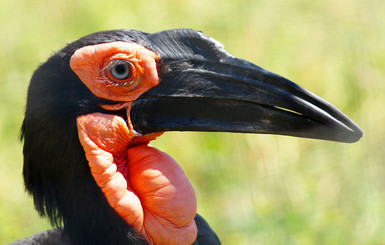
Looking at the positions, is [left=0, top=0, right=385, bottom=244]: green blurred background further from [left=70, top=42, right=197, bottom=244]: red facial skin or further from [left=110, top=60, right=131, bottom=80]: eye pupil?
[left=110, top=60, right=131, bottom=80]: eye pupil

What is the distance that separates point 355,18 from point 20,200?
1902mm

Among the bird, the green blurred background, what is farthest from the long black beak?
the green blurred background

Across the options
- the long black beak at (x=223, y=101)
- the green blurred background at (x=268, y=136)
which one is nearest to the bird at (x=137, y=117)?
the long black beak at (x=223, y=101)

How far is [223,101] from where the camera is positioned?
181 cm

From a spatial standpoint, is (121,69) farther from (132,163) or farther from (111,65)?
(132,163)

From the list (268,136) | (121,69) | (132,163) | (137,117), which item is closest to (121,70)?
(121,69)

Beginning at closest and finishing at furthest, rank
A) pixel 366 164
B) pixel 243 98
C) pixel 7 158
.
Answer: pixel 243 98, pixel 366 164, pixel 7 158

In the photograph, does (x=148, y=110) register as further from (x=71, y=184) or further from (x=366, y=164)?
(x=366, y=164)

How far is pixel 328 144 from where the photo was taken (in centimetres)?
312

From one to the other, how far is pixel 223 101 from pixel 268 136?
1388mm

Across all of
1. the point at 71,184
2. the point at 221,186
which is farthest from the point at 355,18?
the point at 71,184

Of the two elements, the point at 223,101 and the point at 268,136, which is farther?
the point at 268,136

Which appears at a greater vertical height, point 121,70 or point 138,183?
point 121,70

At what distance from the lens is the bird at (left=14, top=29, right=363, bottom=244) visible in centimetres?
179
